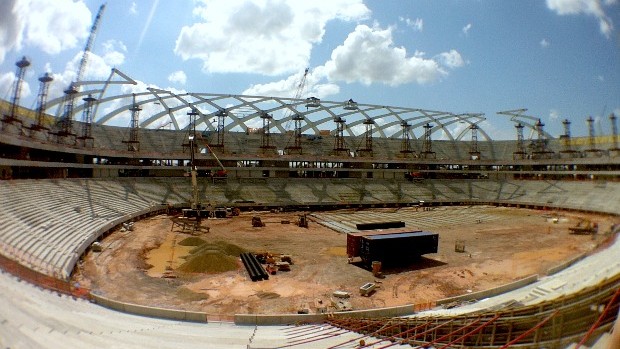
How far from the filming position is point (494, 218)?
51.0 metres

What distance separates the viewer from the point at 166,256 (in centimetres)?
2841

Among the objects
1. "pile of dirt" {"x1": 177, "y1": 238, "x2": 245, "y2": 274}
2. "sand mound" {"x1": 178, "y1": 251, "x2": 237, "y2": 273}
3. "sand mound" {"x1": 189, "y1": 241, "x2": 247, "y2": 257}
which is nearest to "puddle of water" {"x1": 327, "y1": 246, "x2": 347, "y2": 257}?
"sand mound" {"x1": 189, "y1": 241, "x2": 247, "y2": 257}

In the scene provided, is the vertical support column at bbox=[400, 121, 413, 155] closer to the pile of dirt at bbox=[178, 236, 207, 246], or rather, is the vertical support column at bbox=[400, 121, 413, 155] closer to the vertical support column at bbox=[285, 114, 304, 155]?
the vertical support column at bbox=[285, 114, 304, 155]

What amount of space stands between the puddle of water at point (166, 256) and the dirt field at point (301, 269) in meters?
0.07

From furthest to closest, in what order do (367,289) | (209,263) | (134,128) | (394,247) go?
(134,128) < (394,247) < (209,263) < (367,289)

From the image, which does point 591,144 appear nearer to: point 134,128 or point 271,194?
point 271,194

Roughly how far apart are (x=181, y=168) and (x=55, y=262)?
143 ft

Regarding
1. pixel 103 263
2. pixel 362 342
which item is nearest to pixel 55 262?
pixel 103 263

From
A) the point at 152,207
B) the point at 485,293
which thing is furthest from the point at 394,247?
the point at 152,207

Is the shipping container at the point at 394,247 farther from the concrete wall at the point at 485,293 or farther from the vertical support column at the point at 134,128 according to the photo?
the vertical support column at the point at 134,128

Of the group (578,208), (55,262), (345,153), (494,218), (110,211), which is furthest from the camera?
(345,153)

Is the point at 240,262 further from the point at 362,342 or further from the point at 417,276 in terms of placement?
the point at 362,342

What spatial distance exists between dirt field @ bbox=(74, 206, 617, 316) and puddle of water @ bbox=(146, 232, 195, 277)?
70 millimetres

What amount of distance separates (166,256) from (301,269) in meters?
11.0
